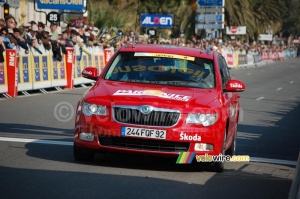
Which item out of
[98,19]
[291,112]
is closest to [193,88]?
[291,112]

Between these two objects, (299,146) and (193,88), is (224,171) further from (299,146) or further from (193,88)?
(299,146)

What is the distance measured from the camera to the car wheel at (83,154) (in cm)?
811

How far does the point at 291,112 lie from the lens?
18.6 metres

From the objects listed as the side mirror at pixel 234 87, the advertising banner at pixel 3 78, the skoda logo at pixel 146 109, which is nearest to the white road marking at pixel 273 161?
the side mirror at pixel 234 87

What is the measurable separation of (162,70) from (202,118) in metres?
1.35

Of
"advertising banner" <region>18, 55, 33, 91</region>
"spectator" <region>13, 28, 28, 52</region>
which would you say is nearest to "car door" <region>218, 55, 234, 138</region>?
"spectator" <region>13, 28, 28, 52</region>

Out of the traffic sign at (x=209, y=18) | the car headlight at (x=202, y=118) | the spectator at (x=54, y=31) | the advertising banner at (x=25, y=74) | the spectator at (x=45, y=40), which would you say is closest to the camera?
the car headlight at (x=202, y=118)

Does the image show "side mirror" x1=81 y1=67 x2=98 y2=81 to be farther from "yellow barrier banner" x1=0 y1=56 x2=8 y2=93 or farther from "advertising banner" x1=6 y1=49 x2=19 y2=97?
"advertising banner" x1=6 y1=49 x2=19 y2=97

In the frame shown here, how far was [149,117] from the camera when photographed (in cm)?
766

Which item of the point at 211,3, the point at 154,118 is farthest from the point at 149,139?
the point at 211,3

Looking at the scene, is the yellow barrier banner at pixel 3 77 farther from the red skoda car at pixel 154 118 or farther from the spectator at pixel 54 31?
the red skoda car at pixel 154 118

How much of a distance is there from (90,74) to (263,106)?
Answer: 1132 cm

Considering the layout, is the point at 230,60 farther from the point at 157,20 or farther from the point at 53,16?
the point at 53,16

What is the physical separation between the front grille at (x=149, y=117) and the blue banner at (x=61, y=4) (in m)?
27.2
